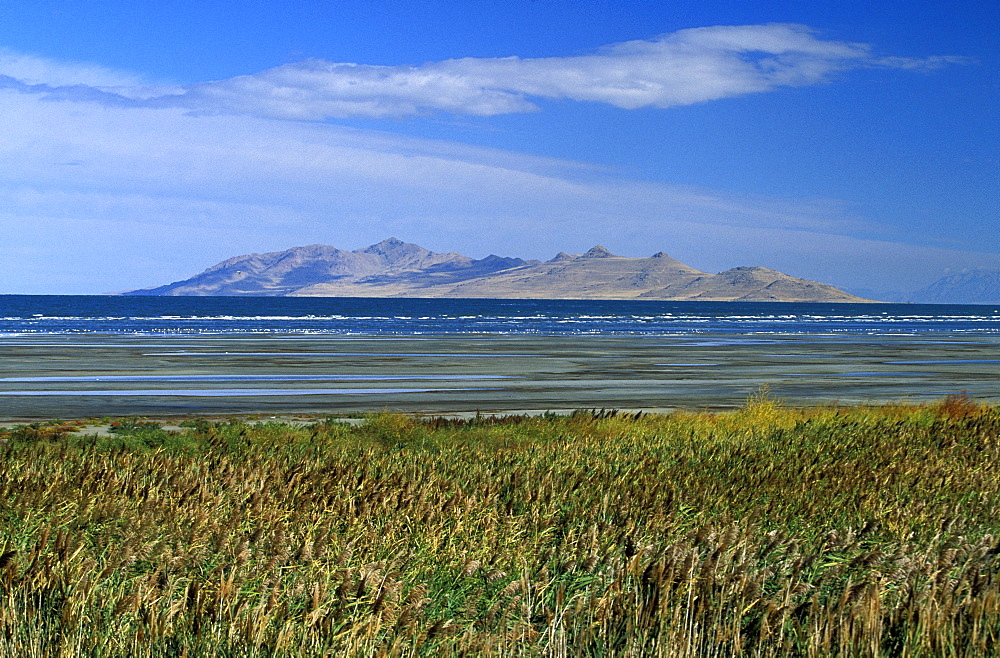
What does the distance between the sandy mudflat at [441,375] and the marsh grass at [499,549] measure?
11.8 meters

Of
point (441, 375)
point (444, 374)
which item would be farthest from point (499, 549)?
point (444, 374)

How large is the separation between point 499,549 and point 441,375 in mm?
27871

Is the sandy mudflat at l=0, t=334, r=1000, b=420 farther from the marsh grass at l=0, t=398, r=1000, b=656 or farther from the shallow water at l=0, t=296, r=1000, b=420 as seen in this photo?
the marsh grass at l=0, t=398, r=1000, b=656

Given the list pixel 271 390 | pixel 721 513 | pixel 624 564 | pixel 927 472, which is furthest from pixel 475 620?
pixel 271 390

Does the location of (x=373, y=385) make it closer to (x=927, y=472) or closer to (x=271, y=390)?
(x=271, y=390)

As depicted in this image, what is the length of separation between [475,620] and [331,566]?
1394 mm

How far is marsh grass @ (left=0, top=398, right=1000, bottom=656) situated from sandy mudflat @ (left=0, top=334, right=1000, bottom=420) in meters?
11.8

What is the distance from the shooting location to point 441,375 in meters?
35.0

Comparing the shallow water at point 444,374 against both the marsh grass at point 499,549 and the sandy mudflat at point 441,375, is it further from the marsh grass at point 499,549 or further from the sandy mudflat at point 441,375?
the marsh grass at point 499,549

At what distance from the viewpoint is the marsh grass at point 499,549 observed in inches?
204

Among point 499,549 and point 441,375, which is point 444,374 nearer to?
point 441,375

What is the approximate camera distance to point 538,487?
9.65 metres

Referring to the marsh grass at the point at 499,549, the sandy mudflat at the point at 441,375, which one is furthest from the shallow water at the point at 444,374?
the marsh grass at the point at 499,549

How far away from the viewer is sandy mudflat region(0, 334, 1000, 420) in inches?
991
